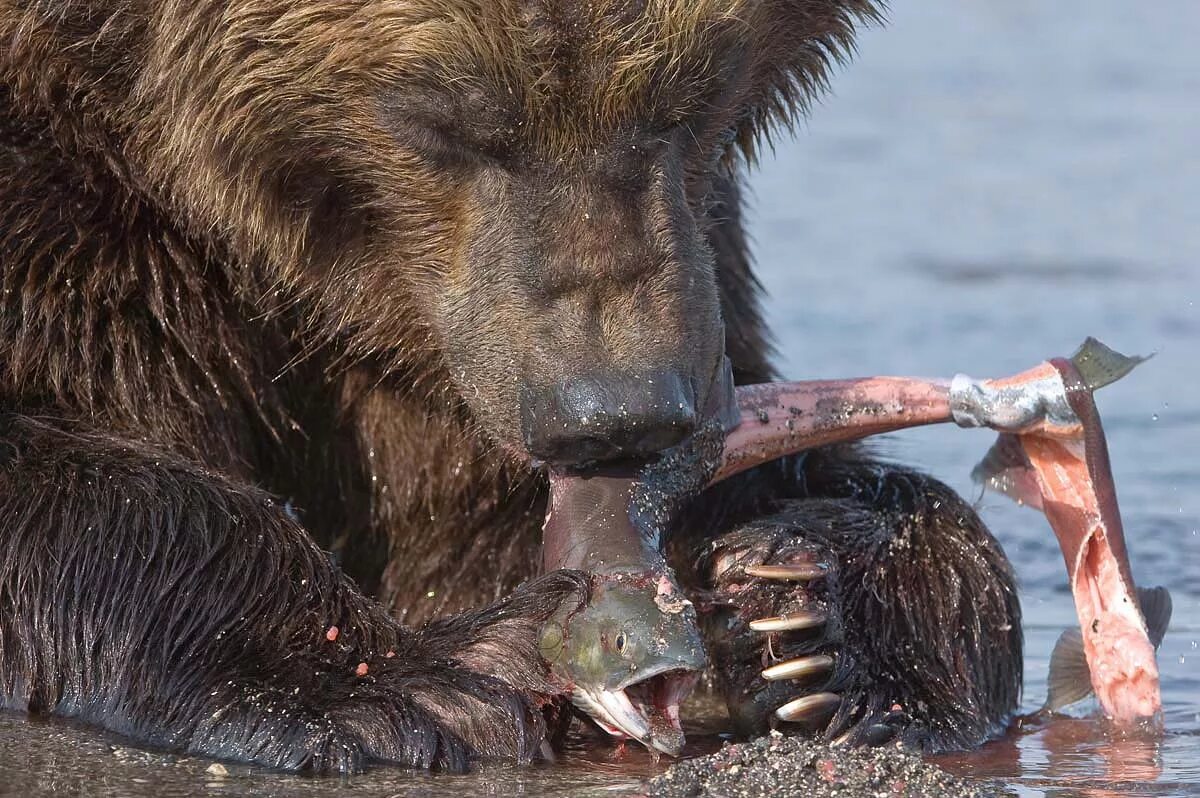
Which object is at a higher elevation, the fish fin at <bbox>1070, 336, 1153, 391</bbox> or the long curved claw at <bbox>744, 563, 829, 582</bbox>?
the fish fin at <bbox>1070, 336, 1153, 391</bbox>

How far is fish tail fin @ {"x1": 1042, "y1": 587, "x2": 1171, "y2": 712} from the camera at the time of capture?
5504 millimetres

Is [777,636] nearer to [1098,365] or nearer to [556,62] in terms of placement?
[1098,365]

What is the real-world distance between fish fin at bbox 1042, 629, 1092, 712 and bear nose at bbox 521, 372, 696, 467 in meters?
1.32

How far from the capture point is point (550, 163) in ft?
15.7

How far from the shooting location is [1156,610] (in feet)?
18.1

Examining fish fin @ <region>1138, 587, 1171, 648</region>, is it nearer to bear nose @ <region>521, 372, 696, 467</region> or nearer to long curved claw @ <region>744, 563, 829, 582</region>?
long curved claw @ <region>744, 563, 829, 582</region>

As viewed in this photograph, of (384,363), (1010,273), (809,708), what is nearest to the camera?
(809,708)

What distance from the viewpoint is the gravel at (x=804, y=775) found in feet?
14.5

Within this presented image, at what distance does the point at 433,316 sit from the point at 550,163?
1.69 ft

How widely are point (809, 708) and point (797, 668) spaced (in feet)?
0.28

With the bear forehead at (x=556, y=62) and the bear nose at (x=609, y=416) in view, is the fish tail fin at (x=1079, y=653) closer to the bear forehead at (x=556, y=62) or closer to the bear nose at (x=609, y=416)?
the bear nose at (x=609, y=416)

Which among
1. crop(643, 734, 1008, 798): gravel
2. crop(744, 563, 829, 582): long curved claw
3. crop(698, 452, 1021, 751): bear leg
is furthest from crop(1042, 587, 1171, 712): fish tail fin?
crop(643, 734, 1008, 798): gravel

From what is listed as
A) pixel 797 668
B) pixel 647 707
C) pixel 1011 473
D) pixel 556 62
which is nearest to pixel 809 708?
pixel 797 668

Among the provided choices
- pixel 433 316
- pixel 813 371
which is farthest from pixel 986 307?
pixel 433 316
